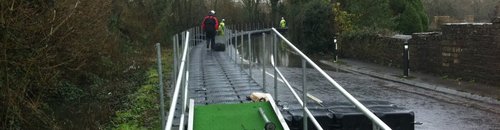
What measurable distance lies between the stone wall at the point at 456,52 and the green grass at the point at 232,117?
9.04m

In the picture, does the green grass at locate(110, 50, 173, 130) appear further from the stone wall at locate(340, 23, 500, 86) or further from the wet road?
the stone wall at locate(340, 23, 500, 86)

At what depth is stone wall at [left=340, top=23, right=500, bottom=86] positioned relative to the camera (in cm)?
1401

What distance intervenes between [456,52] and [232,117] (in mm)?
10867

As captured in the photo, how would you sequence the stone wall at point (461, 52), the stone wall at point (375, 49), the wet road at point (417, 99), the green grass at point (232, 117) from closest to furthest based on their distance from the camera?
1. the green grass at point (232, 117)
2. the wet road at point (417, 99)
3. the stone wall at point (461, 52)
4. the stone wall at point (375, 49)

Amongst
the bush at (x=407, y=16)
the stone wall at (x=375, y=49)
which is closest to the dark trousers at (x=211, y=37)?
the stone wall at (x=375, y=49)

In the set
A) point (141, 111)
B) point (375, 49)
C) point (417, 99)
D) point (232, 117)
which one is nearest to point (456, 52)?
point (417, 99)

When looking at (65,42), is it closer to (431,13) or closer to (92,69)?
(92,69)

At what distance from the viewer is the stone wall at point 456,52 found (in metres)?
14.0

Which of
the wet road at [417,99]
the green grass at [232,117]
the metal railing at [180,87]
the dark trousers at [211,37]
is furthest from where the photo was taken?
the dark trousers at [211,37]

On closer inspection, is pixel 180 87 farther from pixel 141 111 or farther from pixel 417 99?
pixel 417 99

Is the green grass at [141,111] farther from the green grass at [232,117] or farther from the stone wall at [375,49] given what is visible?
the stone wall at [375,49]

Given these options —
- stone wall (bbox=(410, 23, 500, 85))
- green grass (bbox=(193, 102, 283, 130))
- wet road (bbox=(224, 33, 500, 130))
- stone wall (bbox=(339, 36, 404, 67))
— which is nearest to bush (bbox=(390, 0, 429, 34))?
stone wall (bbox=(339, 36, 404, 67))

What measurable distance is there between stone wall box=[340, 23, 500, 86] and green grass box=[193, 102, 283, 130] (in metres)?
9.04

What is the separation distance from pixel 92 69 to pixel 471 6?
3662 centimetres
